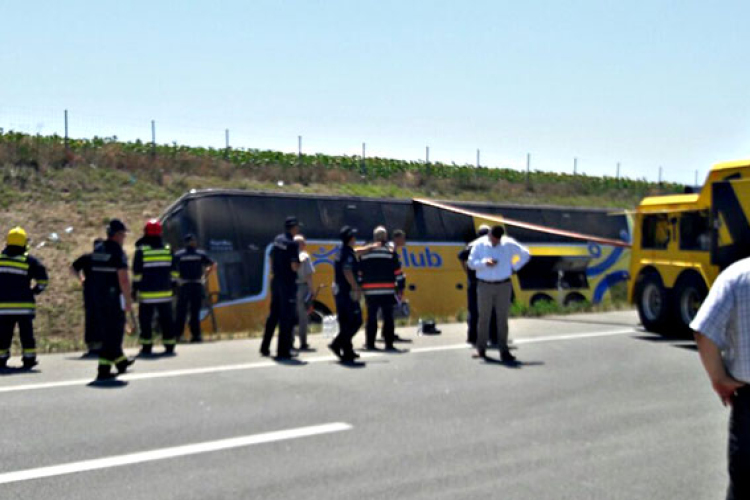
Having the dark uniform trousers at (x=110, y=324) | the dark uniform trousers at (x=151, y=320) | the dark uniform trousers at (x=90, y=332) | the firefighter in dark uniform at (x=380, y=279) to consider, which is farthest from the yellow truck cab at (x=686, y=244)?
the dark uniform trousers at (x=90, y=332)

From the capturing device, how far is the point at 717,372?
461cm

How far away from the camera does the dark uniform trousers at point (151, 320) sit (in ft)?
44.5

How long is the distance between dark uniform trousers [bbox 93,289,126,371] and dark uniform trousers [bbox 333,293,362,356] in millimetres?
3149

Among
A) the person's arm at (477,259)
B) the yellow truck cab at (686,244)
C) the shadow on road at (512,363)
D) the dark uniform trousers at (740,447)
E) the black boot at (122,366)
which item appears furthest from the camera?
the yellow truck cab at (686,244)

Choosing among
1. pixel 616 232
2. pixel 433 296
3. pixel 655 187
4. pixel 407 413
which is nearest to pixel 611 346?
pixel 407 413

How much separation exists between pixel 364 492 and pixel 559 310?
15508mm

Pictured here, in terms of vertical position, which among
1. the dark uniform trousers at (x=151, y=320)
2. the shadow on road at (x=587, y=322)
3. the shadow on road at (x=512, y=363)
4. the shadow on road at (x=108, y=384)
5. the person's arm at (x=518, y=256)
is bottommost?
the shadow on road at (x=587, y=322)

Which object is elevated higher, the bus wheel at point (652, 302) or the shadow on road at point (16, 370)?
the bus wheel at point (652, 302)

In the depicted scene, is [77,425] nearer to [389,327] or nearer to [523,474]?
[523,474]

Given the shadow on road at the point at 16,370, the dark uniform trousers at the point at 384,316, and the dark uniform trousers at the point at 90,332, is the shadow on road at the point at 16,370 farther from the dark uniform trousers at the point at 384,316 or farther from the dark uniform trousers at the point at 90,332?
the dark uniform trousers at the point at 384,316

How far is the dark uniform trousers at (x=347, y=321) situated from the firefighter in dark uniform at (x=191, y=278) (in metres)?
3.10

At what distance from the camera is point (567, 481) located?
7.11m

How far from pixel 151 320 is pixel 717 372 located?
34.2 ft

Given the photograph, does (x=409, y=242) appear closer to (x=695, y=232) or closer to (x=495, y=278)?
(x=695, y=232)
